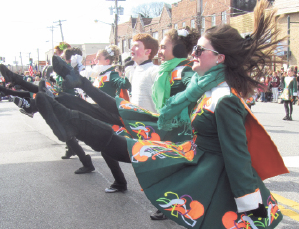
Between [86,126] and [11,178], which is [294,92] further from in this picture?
[86,126]

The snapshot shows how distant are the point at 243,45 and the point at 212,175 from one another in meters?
0.95

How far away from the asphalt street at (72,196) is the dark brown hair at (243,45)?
5.39ft

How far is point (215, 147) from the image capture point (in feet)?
6.84

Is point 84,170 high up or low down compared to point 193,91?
down

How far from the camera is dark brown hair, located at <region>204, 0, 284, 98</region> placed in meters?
2.18

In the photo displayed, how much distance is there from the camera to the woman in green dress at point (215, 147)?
1915mm

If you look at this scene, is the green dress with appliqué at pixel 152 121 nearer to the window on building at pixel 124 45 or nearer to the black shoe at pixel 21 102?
the black shoe at pixel 21 102

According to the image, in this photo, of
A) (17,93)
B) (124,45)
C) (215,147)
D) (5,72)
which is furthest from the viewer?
(124,45)

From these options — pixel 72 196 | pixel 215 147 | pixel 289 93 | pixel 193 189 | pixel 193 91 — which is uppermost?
pixel 193 91

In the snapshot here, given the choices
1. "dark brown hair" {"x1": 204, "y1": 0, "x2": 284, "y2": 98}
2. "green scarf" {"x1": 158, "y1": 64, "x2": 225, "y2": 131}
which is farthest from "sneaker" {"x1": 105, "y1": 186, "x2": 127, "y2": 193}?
"dark brown hair" {"x1": 204, "y1": 0, "x2": 284, "y2": 98}

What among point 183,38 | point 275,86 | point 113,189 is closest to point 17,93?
point 113,189

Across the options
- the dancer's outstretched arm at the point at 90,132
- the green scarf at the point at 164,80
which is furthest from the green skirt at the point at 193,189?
the green scarf at the point at 164,80

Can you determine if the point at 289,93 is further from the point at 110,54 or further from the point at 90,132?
the point at 90,132

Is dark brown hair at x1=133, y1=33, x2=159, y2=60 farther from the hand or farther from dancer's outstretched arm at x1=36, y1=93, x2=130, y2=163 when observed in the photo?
the hand
